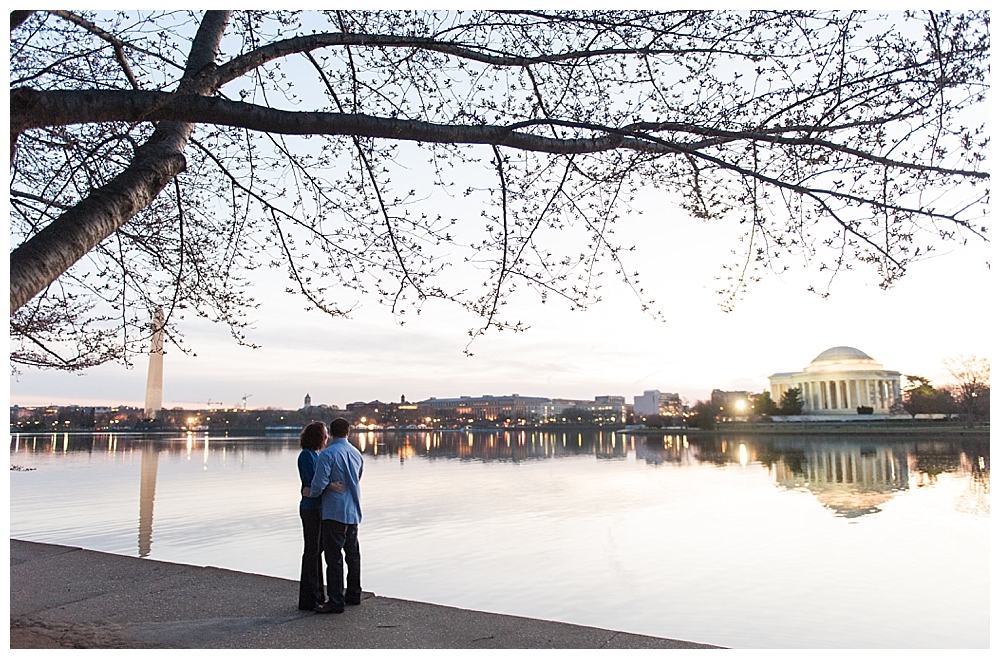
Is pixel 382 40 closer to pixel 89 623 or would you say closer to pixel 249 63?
pixel 249 63

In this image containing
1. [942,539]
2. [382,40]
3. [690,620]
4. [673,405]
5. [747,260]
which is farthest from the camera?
[673,405]

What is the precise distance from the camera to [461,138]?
5.00m

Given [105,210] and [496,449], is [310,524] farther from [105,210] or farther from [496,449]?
[496,449]

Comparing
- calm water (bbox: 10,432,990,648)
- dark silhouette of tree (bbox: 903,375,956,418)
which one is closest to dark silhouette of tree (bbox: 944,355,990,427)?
dark silhouette of tree (bbox: 903,375,956,418)

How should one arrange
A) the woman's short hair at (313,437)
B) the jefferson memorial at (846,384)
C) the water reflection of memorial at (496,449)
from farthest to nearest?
the jefferson memorial at (846,384), the water reflection of memorial at (496,449), the woman's short hair at (313,437)

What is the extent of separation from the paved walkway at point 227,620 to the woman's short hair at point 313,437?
4.27ft

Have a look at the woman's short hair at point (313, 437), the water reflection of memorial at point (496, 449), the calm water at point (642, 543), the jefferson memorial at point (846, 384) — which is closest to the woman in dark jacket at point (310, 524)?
the woman's short hair at point (313, 437)

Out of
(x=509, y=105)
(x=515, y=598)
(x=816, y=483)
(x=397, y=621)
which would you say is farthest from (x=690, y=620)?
(x=816, y=483)

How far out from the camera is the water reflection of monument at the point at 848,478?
20.8 m

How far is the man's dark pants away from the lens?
6066mm

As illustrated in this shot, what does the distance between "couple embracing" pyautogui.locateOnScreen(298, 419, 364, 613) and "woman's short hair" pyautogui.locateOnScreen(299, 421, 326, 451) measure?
13 millimetres

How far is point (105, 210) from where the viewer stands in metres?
4.94

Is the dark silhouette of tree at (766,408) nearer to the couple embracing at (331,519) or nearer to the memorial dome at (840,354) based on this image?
the memorial dome at (840,354)

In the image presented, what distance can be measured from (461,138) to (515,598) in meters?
7.39
